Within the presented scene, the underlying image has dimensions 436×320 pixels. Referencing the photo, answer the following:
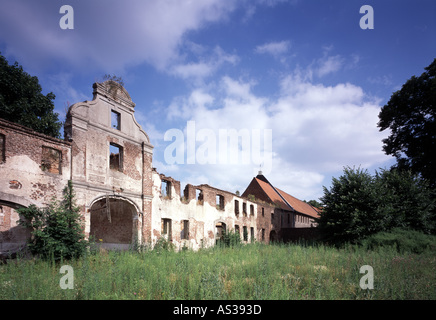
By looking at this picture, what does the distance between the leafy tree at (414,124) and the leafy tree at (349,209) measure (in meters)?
6.28

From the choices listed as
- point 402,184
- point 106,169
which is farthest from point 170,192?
point 402,184

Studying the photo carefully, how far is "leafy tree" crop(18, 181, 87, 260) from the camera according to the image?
10.6 meters

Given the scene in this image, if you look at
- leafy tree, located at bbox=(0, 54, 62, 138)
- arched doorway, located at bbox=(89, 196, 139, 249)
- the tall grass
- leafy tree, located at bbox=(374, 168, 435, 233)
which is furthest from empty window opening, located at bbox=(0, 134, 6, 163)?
leafy tree, located at bbox=(374, 168, 435, 233)

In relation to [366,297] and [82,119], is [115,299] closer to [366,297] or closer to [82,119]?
[366,297]

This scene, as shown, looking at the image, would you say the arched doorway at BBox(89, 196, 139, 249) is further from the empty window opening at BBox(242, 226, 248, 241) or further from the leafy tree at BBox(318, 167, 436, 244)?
the leafy tree at BBox(318, 167, 436, 244)

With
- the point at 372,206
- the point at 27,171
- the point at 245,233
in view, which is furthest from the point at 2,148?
the point at 372,206

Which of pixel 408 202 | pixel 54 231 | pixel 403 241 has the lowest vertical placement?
pixel 403 241

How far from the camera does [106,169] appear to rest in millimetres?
14258

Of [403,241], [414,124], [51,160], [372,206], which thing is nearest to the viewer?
[51,160]

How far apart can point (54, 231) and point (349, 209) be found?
1755cm

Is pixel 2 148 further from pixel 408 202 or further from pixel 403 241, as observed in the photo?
pixel 408 202

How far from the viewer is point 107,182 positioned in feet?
46.6

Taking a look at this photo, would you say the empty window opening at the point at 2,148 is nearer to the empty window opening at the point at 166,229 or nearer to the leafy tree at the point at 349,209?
the empty window opening at the point at 166,229
